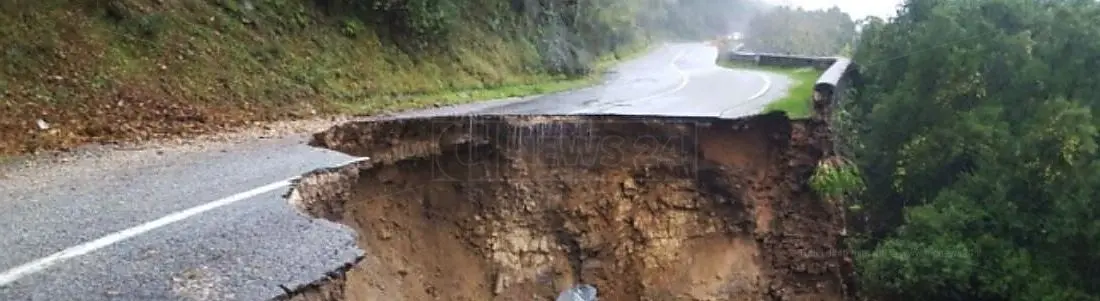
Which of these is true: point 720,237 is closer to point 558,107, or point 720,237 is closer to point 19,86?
point 558,107

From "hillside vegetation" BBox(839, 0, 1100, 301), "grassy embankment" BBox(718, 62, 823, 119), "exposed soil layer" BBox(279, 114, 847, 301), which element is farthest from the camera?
"grassy embankment" BBox(718, 62, 823, 119)

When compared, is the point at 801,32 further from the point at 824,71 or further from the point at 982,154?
the point at 982,154

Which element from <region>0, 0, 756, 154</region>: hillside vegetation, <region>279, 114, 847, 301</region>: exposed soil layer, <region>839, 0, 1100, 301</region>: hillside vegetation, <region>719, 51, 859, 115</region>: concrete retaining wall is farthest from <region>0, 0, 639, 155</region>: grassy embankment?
<region>839, 0, 1100, 301</region>: hillside vegetation

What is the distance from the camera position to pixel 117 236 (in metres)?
5.69

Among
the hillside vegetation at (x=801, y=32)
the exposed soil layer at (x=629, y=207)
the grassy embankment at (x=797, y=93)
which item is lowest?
the exposed soil layer at (x=629, y=207)

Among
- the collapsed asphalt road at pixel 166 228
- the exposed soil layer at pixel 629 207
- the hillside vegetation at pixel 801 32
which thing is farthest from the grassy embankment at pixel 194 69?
the hillside vegetation at pixel 801 32

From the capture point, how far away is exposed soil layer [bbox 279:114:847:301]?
1055 centimetres

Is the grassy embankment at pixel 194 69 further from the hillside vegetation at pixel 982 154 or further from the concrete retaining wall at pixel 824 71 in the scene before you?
the hillside vegetation at pixel 982 154

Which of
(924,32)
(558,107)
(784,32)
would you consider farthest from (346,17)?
(784,32)

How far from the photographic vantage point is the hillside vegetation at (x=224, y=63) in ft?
30.3

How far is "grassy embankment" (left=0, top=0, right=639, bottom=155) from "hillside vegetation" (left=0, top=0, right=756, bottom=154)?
2 centimetres

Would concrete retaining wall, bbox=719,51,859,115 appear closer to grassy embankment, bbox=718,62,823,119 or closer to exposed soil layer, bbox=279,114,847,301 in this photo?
grassy embankment, bbox=718,62,823,119

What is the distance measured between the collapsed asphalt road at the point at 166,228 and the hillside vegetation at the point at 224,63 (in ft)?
4.17

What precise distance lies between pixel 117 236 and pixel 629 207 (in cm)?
686
